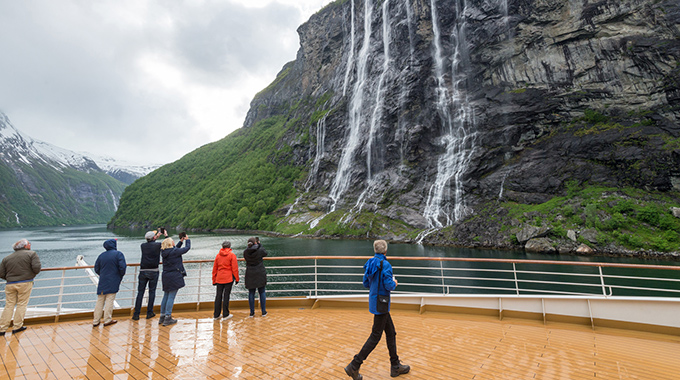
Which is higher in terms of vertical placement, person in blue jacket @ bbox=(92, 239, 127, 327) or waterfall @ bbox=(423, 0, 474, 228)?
waterfall @ bbox=(423, 0, 474, 228)

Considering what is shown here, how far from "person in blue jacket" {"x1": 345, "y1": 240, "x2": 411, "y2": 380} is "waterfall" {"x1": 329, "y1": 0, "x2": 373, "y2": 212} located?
4597 centimetres

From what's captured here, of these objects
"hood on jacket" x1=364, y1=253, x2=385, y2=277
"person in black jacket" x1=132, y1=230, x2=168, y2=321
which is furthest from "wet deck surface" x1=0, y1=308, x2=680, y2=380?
"hood on jacket" x1=364, y1=253, x2=385, y2=277

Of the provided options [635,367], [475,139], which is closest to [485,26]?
[475,139]

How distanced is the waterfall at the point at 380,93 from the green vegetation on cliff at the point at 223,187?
888 inches

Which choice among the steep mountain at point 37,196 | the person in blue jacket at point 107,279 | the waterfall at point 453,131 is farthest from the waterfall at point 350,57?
the steep mountain at point 37,196

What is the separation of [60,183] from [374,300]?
246915mm

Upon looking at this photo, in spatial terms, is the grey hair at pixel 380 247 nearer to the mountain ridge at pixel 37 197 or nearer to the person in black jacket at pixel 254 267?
the person in black jacket at pixel 254 267

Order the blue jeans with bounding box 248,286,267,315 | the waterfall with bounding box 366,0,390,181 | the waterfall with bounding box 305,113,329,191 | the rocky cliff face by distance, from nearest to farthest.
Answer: the blue jeans with bounding box 248,286,267,315 → the rocky cliff face → the waterfall with bounding box 366,0,390,181 → the waterfall with bounding box 305,113,329,191

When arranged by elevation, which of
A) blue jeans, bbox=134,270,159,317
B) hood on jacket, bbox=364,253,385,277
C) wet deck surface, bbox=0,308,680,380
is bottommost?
wet deck surface, bbox=0,308,680,380

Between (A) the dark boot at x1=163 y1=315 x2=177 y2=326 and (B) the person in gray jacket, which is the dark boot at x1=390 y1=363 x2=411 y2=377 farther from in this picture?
(B) the person in gray jacket

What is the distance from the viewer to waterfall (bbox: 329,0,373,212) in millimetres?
51719

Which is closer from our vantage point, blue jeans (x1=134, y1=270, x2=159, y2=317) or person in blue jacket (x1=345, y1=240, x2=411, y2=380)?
person in blue jacket (x1=345, y1=240, x2=411, y2=380)

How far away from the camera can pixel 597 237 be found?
2456 cm

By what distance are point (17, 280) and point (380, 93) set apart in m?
50.9
